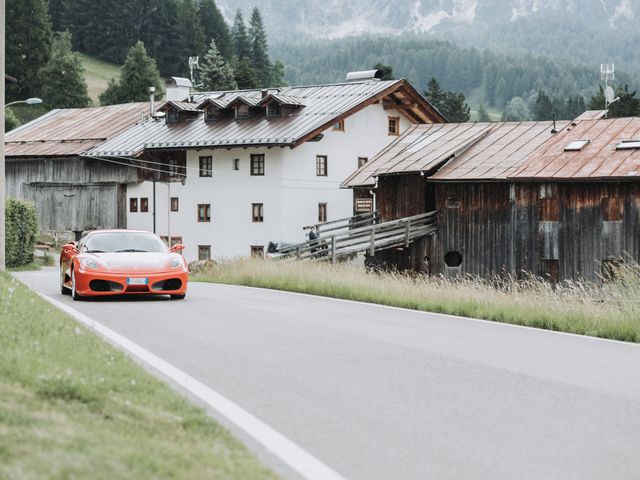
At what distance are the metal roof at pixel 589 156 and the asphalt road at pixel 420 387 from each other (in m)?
23.5

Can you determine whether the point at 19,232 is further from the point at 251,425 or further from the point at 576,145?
the point at 251,425

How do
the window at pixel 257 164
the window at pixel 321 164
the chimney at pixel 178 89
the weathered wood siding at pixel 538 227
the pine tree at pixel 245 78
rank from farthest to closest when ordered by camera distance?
the pine tree at pixel 245 78 < the chimney at pixel 178 89 < the window at pixel 257 164 < the window at pixel 321 164 < the weathered wood siding at pixel 538 227

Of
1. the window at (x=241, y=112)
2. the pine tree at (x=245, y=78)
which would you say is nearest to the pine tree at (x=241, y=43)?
the pine tree at (x=245, y=78)

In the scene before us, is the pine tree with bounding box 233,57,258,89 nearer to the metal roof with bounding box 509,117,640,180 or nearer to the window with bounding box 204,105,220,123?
the window with bounding box 204,105,220,123

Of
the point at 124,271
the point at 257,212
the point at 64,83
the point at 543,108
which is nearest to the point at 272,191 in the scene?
the point at 257,212

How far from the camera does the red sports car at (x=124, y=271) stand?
1811 cm

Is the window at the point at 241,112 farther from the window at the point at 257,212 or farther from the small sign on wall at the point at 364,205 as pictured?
the small sign on wall at the point at 364,205

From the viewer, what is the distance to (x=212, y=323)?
14.3 meters

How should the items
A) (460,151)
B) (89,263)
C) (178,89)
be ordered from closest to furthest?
1. (89,263)
2. (460,151)
3. (178,89)

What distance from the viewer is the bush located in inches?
1598

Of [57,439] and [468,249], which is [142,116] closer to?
[468,249]

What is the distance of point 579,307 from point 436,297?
3572 mm

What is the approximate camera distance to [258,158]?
191ft

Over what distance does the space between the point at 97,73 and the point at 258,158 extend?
83.1 meters
